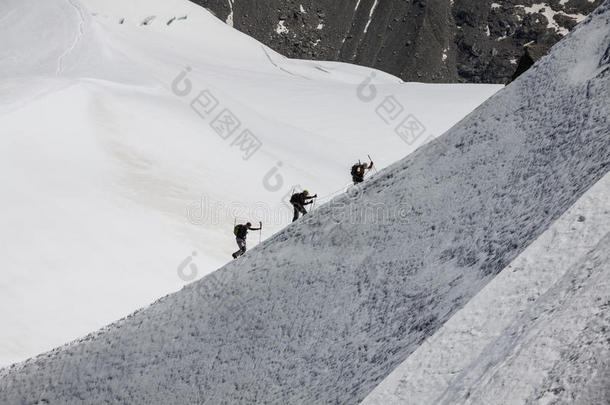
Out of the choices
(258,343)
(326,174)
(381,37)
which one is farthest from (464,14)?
(258,343)

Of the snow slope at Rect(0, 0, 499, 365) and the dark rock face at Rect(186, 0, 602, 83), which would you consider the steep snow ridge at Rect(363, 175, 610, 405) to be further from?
the dark rock face at Rect(186, 0, 602, 83)

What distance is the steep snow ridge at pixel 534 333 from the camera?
10.8ft

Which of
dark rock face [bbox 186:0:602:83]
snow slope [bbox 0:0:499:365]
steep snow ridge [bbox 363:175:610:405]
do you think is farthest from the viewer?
dark rock face [bbox 186:0:602:83]

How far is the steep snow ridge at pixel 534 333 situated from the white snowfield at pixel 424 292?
0.4 inches

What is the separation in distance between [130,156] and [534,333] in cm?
1520

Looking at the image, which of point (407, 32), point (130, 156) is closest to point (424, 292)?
point (130, 156)

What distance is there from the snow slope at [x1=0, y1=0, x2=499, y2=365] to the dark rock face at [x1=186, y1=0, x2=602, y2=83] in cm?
5156

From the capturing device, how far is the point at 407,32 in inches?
3378

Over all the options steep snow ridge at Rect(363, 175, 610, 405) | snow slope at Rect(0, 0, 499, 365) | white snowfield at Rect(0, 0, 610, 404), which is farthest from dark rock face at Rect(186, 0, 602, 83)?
steep snow ridge at Rect(363, 175, 610, 405)

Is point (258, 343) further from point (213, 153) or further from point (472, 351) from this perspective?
point (213, 153)

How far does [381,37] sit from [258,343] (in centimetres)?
8397

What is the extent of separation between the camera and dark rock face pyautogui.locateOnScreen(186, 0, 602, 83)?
84.6m

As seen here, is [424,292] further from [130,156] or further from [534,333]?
[130,156]

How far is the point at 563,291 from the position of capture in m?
3.82
